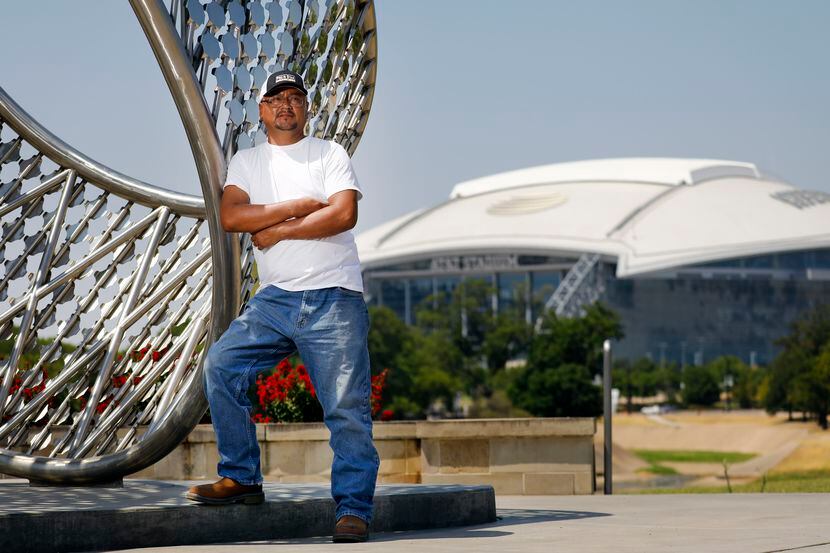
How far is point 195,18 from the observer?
17.8ft

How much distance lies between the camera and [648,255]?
304ft

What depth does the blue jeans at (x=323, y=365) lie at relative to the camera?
4.89 metres

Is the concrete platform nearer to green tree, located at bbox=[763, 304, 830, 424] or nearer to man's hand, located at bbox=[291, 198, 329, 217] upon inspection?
man's hand, located at bbox=[291, 198, 329, 217]

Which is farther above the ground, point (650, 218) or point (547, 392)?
point (650, 218)

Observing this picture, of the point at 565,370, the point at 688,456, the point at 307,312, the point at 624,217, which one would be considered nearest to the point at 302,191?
the point at 307,312

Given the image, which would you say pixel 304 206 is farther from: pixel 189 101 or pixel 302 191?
pixel 189 101

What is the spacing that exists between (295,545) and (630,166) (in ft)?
363

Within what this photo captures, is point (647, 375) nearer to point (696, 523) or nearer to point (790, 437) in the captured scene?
point (790, 437)

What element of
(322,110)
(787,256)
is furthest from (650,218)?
(322,110)

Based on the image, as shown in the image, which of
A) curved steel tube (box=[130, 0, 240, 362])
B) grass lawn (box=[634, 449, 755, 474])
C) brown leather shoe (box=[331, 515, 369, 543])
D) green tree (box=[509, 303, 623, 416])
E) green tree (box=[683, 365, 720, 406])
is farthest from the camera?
green tree (box=[683, 365, 720, 406])

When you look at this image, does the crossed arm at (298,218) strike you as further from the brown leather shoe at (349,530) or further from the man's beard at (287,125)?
the brown leather shoe at (349,530)

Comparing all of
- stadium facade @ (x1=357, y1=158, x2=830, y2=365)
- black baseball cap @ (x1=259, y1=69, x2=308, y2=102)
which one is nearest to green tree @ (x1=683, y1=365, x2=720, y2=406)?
stadium facade @ (x1=357, y1=158, x2=830, y2=365)

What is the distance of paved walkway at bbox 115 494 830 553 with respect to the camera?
15.0 feet

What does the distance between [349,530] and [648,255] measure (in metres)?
89.4
